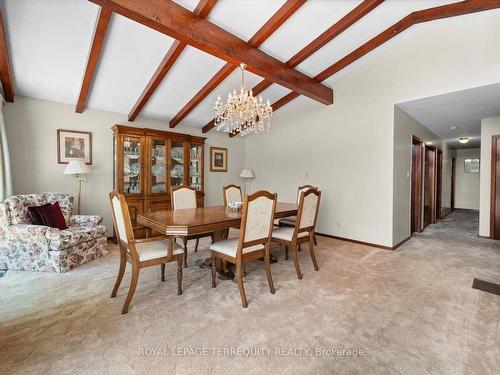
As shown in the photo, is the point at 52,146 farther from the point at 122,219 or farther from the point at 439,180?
the point at 439,180

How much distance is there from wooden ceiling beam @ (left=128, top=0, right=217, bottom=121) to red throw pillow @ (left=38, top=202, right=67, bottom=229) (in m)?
1.98

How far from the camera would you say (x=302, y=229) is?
281cm

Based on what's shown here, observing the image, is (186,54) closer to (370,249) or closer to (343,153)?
(343,153)

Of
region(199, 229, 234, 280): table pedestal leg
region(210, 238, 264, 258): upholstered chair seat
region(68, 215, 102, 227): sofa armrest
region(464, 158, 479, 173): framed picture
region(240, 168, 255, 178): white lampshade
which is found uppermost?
region(464, 158, 479, 173): framed picture

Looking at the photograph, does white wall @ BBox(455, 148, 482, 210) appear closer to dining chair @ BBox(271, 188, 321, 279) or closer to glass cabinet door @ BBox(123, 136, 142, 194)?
dining chair @ BBox(271, 188, 321, 279)

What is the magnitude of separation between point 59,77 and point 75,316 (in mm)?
3087

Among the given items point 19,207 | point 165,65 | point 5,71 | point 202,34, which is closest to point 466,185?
point 202,34

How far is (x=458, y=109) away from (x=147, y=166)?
5.35 metres

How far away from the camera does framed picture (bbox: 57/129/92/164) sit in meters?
3.84

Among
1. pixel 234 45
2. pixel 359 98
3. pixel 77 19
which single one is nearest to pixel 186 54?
pixel 234 45

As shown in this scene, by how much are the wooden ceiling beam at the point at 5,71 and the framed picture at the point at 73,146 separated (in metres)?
0.70

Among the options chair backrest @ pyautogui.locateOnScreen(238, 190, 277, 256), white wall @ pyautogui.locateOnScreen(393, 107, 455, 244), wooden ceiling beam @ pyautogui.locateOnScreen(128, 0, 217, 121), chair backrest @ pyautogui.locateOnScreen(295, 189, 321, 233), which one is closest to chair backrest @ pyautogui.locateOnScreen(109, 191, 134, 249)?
chair backrest @ pyautogui.locateOnScreen(238, 190, 277, 256)

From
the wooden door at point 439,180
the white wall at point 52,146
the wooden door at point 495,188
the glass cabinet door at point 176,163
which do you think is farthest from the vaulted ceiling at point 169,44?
the wooden door at point 439,180

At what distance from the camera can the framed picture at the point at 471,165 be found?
7738 millimetres
